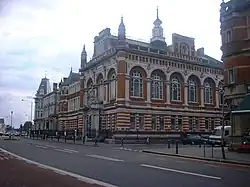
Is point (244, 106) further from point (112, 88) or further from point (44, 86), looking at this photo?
point (44, 86)

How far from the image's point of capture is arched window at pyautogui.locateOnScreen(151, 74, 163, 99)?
56406mm

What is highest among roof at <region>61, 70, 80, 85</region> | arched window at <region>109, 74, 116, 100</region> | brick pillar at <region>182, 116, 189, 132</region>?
roof at <region>61, 70, 80, 85</region>

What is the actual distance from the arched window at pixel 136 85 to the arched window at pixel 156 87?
2364mm

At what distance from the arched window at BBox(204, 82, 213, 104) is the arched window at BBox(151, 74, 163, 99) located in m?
10.5

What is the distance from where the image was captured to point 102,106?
187 ft

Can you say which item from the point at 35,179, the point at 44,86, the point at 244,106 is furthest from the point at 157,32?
the point at 44,86

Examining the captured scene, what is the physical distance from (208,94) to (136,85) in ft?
54.0

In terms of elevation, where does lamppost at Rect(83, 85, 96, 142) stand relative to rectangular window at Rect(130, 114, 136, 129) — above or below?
above

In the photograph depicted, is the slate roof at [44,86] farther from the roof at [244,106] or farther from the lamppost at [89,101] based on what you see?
the roof at [244,106]

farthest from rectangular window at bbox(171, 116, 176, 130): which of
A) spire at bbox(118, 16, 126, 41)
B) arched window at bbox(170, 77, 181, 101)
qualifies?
spire at bbox(118, 16, 126, 41)

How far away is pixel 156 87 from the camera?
186ft

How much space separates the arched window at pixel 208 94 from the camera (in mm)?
63344

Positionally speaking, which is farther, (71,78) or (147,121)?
(71,78)

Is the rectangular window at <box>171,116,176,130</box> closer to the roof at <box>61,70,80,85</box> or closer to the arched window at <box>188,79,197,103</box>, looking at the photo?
the arched window at <box>188,79,197,103</box>
